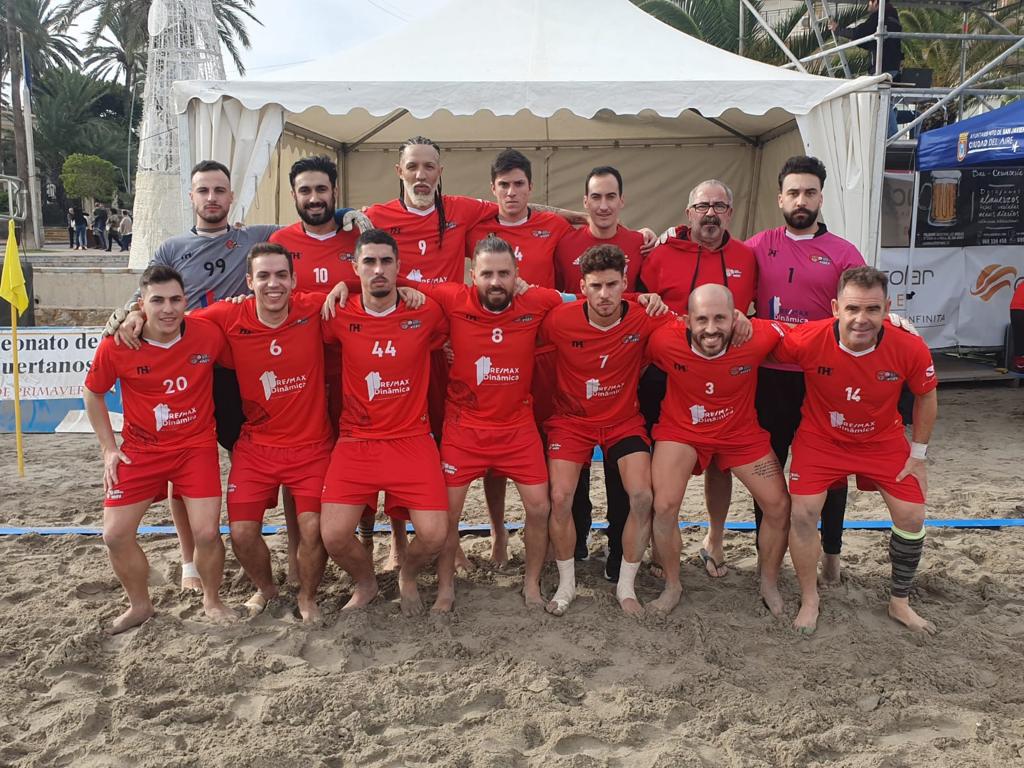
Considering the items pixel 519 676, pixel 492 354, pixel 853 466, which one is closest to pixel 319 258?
pixel 492 354

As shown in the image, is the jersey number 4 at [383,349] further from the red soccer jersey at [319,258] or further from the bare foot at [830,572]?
the bare foot at [830,572]

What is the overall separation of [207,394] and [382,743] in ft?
6.03

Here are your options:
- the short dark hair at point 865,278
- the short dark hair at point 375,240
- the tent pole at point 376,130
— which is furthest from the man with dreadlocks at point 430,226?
the tent pole at point 376,130

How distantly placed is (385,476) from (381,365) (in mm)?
521

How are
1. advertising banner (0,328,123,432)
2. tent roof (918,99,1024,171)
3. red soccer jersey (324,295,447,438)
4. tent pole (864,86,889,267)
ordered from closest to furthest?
red soccer jersey (324,295,447,438) < tent pole (864,86,889,267) < tent roof (918,99,1024,171) < advertising banner (0,328,123,432)

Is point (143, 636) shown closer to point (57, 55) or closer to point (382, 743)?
point (382, 743)

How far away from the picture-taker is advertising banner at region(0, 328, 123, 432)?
709cm

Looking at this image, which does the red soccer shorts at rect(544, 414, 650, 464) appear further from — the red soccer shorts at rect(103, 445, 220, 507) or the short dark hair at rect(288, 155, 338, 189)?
the short dark hair at rect(288, 155, 338, 189)

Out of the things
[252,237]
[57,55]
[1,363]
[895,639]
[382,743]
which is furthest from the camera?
[57,55]

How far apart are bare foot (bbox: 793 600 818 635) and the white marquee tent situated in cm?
387

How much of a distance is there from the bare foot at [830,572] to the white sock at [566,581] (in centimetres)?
128

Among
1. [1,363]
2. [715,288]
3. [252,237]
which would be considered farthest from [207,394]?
[1,363]

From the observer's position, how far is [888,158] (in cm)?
828

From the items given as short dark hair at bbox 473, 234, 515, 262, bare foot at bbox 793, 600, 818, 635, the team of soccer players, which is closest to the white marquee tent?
the team of soccer players
